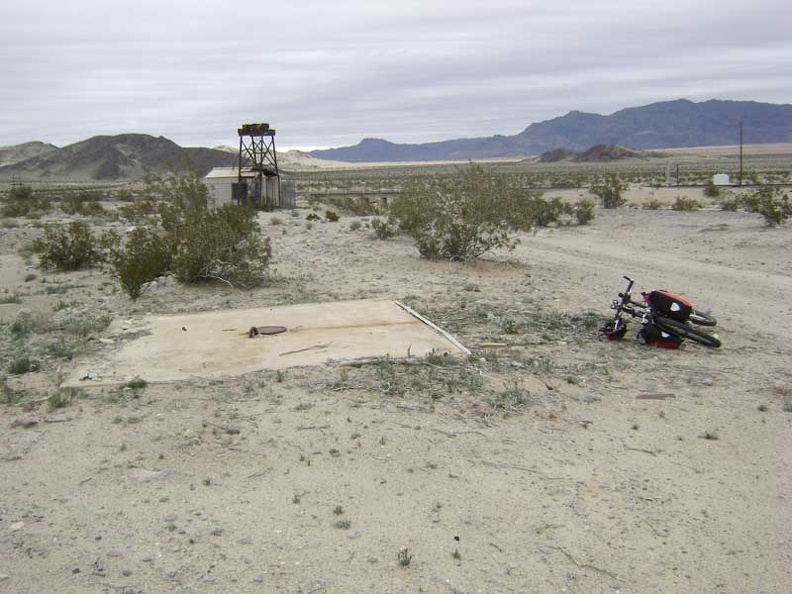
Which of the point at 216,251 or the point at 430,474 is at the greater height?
the point at 216,251

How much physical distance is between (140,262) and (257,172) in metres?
22.9

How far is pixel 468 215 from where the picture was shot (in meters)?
15.7

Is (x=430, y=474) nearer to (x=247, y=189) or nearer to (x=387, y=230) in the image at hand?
(x=387, y=230)

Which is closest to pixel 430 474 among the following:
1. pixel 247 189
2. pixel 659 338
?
pixel 659 338

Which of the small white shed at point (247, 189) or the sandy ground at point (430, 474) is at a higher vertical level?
the small white shed at point (247, 189)

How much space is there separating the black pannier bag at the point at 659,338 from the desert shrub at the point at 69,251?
38.4 feet

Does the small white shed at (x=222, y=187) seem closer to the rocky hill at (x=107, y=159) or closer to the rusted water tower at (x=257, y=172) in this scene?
the rusted water tower at (x=257, y=172)

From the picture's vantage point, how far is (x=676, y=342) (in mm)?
8805

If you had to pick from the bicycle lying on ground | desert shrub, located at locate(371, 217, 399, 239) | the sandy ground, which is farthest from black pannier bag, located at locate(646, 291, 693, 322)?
desert shrub, located at locate(371, 217, 399, 239)

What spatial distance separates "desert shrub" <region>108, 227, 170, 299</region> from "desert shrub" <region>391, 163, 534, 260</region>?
5.36 meters

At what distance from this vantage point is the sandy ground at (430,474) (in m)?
4.59

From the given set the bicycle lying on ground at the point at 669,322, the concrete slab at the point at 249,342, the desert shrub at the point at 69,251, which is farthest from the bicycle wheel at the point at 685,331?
the desert shrub at the point at 69,251

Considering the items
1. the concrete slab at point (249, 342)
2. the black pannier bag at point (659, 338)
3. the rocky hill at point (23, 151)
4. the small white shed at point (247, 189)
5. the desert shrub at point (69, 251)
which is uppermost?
the rocky hill at point (23, 151)

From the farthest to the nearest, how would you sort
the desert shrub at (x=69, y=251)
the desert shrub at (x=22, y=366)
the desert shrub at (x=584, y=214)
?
the desert shrub at (x=584, y=214)
the desert shrub at (x=69, y=251)
the desert shrub at (x=22, y=366)
